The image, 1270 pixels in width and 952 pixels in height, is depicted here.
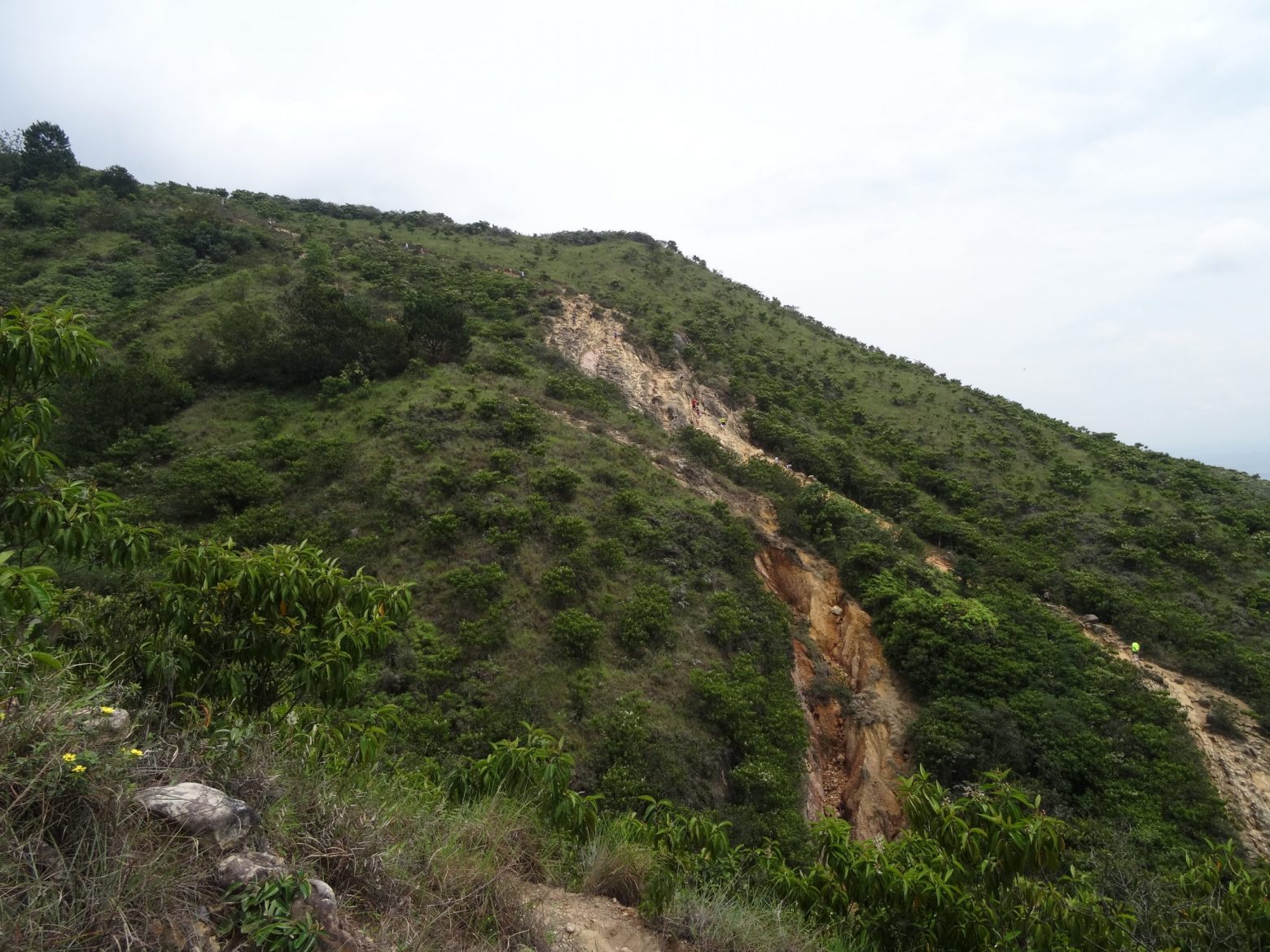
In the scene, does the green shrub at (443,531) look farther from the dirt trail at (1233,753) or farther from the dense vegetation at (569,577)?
the dirt trail at (1233,753)

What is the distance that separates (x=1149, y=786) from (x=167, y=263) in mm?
36523

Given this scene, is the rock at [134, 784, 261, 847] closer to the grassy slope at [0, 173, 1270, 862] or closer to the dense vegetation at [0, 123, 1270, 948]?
the dense vegetation at [0, 123, 1270, 948]

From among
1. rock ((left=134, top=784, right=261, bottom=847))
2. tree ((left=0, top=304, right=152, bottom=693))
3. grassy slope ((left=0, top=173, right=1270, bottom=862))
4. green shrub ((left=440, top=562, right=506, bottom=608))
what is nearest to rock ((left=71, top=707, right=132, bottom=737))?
rock ((left=134, top=784, right=261, bottom=847))

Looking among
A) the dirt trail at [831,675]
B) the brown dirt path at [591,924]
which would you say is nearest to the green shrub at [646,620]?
the dirt trail at [831,675]

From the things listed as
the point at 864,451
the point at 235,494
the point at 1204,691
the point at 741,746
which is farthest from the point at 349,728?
the point at 864,451

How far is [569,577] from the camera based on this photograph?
1361 centimetres

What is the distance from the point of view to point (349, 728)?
566 centimetres

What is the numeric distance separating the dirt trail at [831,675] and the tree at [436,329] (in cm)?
547

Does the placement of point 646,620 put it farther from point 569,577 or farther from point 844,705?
point 844,705

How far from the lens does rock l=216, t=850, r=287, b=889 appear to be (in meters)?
2.98

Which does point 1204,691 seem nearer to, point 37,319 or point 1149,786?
point 1149,786

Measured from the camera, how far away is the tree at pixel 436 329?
861 inches

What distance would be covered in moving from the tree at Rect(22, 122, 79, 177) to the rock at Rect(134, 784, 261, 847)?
45.4 metres

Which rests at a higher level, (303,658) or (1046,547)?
(1046,547)
